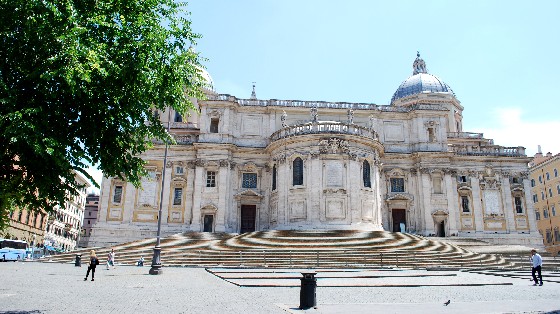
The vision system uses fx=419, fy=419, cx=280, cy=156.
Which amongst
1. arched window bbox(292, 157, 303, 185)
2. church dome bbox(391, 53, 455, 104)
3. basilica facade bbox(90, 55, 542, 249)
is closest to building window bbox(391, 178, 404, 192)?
basilica facade bbox(90, 55, 542, 249)

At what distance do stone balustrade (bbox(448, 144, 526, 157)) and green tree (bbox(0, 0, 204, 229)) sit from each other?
42524mm

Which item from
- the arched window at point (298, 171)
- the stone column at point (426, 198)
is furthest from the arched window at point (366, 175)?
the stone column at point (426, 198)

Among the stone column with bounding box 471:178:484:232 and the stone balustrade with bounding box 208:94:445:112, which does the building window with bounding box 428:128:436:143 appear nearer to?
the stone balustrade with bounding box 208:94:445:112

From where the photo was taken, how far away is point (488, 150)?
47062mm

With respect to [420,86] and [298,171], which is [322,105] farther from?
[420,86]

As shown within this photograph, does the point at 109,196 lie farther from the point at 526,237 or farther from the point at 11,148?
the point at 526,237

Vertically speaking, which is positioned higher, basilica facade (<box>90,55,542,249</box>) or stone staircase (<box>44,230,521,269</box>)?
basilica facade (<box>90,55,542,249</box>)

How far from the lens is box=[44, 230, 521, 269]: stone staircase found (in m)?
27.0

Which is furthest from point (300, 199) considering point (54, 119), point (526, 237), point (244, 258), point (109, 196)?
point (54, 119)

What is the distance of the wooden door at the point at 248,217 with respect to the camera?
44031mm

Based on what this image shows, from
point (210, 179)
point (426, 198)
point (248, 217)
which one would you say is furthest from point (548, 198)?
point (210, 179)

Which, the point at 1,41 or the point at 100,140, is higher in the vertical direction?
the point at 1,41

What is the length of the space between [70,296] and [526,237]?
45.5m

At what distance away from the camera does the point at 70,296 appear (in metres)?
12.3
